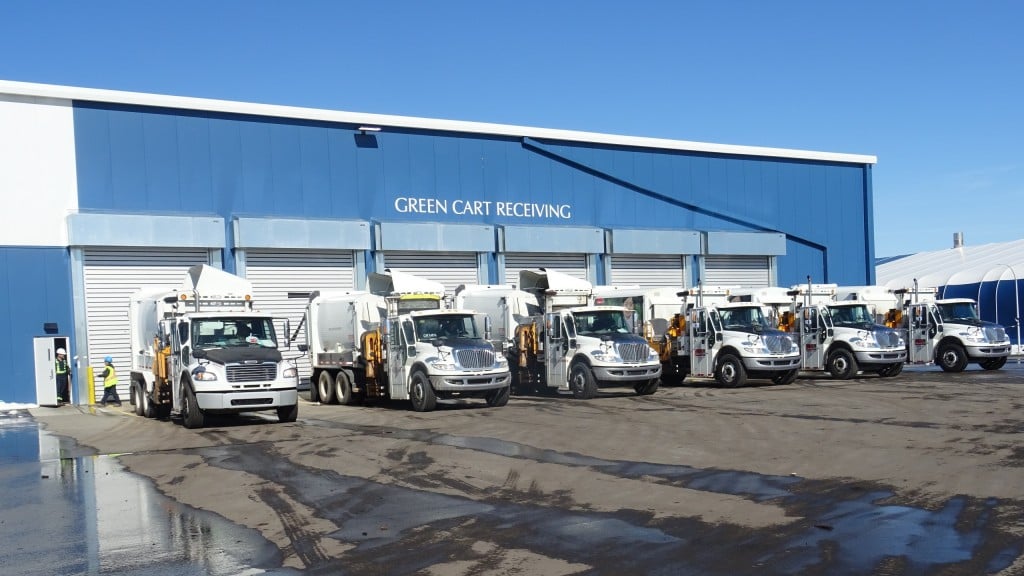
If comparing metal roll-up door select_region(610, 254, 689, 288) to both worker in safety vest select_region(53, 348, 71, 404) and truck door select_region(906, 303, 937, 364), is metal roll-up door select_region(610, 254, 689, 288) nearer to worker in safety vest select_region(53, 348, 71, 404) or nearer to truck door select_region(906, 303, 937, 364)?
truck door select_region(906, 303, 937, 364)

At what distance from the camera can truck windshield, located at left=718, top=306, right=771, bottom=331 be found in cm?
2639

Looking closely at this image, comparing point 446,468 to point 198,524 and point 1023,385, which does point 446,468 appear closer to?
point 198,524

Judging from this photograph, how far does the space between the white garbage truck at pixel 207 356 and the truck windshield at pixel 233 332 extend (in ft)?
0.07

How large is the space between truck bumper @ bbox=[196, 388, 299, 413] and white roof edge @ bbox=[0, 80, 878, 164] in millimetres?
13826

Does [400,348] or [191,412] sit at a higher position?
→ [400,348]

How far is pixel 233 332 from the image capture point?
2014cm

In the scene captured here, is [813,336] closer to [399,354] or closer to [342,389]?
[399,354]

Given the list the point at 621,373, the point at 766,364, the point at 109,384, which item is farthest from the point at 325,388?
the point at 766,364

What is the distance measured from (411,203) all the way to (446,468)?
862 inches

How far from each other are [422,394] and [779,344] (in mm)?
10119

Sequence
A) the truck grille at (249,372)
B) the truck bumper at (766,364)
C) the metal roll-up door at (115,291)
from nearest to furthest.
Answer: the truck grille at (249,372) → the truck bumper at (766,364) → the metal roll-up door at (115,291)

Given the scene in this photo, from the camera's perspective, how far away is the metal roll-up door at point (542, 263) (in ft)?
117

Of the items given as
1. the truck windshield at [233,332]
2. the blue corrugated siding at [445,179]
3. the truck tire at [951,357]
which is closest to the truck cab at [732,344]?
the truck tire at [951,357]

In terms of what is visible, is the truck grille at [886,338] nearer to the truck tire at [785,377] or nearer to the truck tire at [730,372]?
the truck tire at [785,377]
